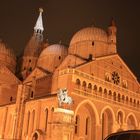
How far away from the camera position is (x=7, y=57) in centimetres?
4072

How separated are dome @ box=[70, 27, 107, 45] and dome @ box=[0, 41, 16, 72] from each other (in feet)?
37.8

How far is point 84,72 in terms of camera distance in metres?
27.2

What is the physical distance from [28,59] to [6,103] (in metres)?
10.3

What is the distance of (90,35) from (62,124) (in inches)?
572

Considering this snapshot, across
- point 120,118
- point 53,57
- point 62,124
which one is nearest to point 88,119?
point 120,118

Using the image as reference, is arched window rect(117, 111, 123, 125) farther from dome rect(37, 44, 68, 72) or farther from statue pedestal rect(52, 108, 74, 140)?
Result: dome rect(37, 44, 68, 72)

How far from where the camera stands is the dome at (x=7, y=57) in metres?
40.1

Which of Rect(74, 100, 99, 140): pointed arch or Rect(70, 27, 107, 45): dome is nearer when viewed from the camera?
Rect(74, 100, 99, 140): pointed arch

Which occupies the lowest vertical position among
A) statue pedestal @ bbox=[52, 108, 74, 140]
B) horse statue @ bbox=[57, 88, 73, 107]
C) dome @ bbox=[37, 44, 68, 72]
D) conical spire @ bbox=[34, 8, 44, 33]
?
statue pedestal @ bbox=[52, 108, 74, 140]

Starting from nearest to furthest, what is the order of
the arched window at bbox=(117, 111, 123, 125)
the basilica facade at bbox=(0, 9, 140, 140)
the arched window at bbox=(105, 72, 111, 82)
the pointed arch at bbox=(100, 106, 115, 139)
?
the basilica facade at bbox=(0, 9, 140, 140) → the pointed arch at bbox=(100, 106, 115, 139) → the arched window at bbox=(105, 72, 111, 82) → the arched window at bbox=(117, 111, 123, 125)

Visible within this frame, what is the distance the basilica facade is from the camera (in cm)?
2548

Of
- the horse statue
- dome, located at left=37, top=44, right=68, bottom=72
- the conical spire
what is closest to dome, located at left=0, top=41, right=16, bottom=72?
dome, located at left=37, top=44, right=68, bottom=72

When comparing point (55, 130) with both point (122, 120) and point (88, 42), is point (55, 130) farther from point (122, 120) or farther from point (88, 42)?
point (88, 42)

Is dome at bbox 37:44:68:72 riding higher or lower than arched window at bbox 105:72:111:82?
higher
